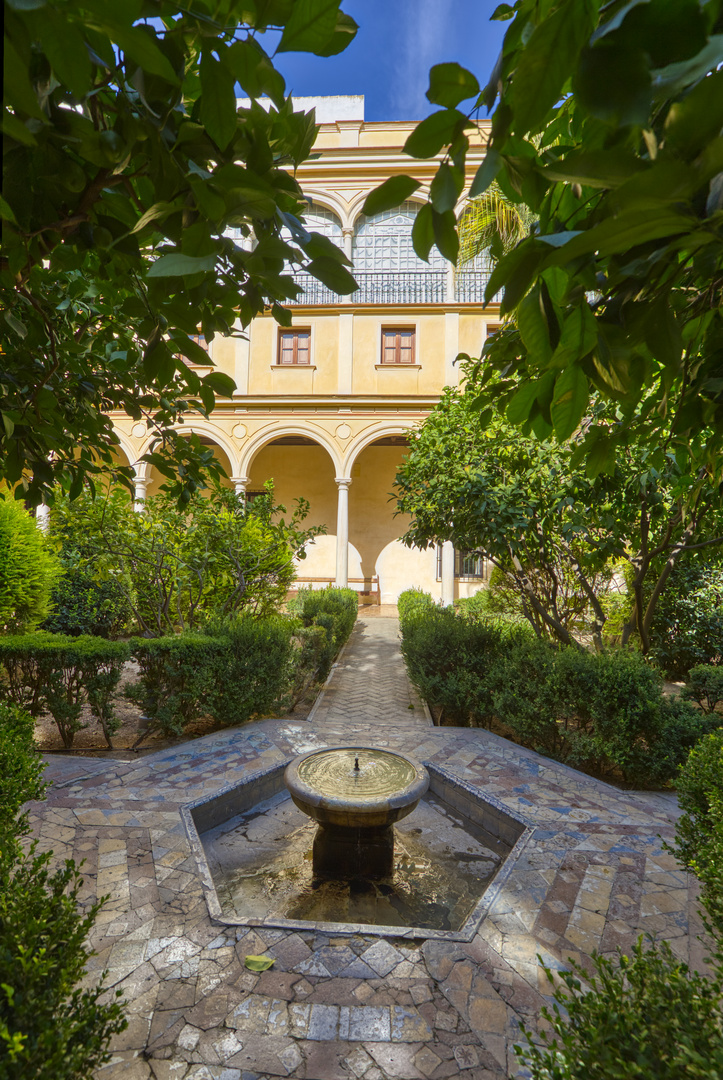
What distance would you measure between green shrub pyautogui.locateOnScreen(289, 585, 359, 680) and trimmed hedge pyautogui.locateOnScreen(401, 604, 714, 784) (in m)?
2.56

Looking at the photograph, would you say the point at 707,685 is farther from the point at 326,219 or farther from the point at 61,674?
the point at 326,219

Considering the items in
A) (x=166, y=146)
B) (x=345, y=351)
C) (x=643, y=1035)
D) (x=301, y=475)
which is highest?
(x=345, y=351)

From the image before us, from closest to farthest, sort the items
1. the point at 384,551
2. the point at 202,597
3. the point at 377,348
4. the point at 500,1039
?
the point at 500,1039
the point at 202,597
the point at 377,348
the point at 384,551

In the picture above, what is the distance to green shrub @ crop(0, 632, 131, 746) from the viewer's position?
479cm

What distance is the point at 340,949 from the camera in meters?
2.47

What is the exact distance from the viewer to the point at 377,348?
580 inches

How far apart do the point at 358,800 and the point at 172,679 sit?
8.48ft

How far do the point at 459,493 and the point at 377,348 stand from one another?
10380 millimetres

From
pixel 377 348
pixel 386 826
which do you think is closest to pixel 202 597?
pixel 386 826

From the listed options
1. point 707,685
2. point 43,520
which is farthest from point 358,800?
point 43,520

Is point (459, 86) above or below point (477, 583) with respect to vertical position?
above

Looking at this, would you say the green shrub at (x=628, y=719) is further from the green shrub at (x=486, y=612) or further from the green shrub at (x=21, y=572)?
the green shrub at (x=21, y=572)

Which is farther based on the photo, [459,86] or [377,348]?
[377,348]

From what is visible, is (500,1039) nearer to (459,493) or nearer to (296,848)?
(296,848)
